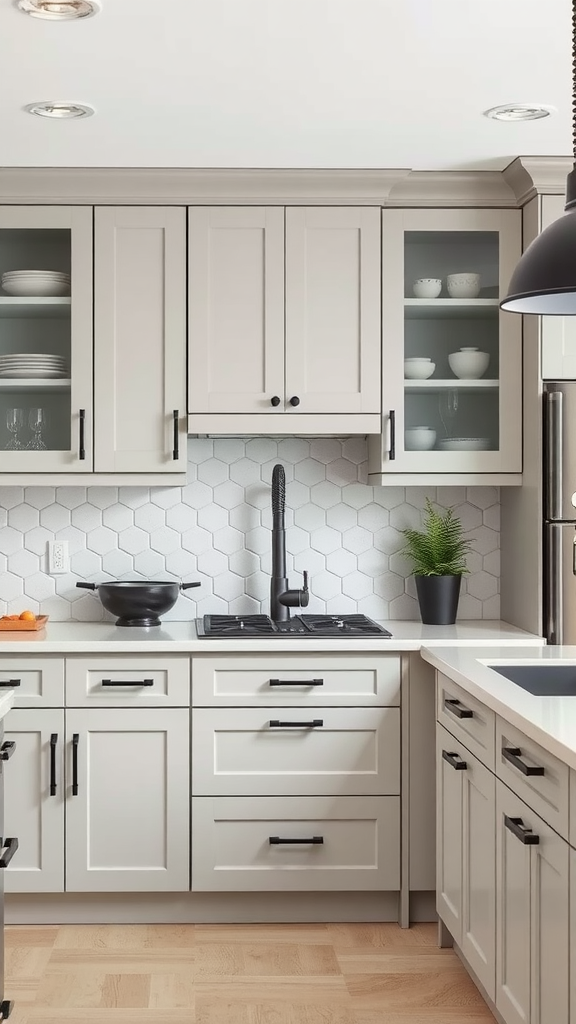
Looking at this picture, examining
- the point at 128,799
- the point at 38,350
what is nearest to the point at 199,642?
the point at 128,799

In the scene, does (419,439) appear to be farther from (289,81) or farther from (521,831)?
(521,831)

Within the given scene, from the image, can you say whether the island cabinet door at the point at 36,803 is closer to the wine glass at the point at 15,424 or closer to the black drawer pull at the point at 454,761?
the wine glass at the point at 15,424

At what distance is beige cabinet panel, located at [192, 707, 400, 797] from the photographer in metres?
3.41

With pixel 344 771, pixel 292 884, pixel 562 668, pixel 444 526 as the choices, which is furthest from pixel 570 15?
pixel 292 884

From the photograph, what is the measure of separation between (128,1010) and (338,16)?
2.53 m

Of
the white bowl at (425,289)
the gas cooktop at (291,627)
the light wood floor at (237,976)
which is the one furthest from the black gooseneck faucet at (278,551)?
the light wood floor at (237,976)

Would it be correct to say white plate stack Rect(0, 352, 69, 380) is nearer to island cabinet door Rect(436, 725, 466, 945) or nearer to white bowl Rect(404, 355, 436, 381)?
white bowl Rect(404, 355, 436, 381)

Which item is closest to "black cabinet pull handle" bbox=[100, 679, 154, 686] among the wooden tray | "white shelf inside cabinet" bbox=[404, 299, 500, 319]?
the wooden tray

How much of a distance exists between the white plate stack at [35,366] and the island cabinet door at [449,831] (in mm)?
1709

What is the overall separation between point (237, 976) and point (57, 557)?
1614 millimetres

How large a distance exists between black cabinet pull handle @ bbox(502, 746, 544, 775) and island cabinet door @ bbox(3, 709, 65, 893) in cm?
157

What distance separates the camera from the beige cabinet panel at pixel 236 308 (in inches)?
142

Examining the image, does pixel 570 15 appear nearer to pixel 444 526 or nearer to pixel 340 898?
pixel 444 526

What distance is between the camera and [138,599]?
3.60 metres
